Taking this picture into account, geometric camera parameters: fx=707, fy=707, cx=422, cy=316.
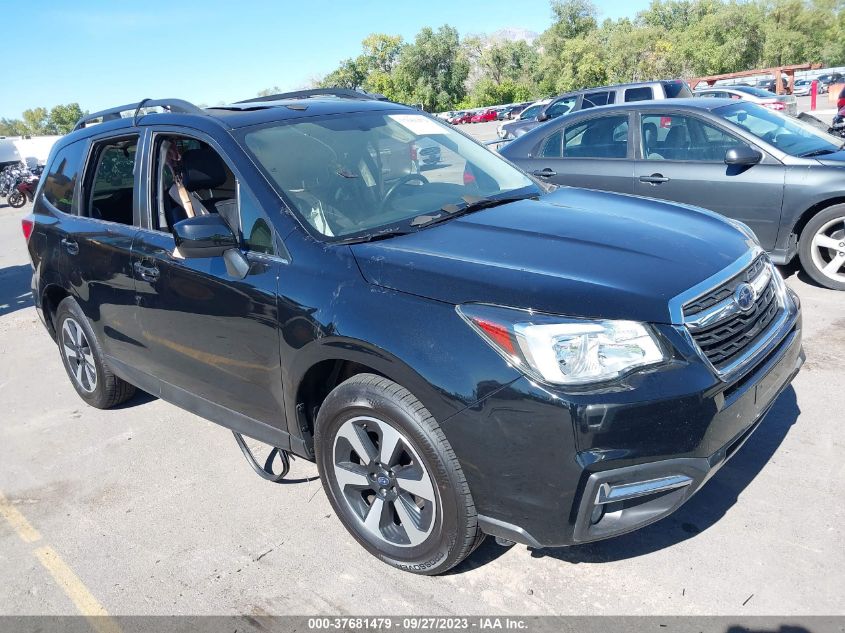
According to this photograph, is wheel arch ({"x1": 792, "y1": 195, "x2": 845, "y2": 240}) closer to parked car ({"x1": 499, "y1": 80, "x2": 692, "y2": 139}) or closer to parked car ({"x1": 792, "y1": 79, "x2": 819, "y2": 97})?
parked car ({"x1": 499, "y1": 80, "x2": 692, "y2": 139})

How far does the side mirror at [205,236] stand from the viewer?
3.17m

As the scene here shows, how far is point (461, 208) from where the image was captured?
3.44 m

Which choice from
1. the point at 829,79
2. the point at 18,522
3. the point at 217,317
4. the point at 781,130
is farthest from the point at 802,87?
the point at 18,522

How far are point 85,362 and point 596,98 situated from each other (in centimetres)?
1560

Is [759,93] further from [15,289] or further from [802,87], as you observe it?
[802,87]

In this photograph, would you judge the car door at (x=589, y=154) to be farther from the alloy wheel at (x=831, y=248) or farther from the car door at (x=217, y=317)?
the car door at (x=217, y=317)

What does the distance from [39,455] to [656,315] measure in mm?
4028

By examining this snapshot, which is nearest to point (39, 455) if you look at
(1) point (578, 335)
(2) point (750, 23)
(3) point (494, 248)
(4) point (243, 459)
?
(4) point (243, 459)

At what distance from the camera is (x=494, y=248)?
113 inches

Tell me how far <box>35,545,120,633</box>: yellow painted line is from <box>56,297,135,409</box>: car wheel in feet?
4.85

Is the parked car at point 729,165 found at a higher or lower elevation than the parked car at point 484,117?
higher

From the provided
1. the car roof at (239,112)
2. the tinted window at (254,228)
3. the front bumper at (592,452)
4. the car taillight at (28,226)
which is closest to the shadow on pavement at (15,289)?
the car taillight at (28,226)

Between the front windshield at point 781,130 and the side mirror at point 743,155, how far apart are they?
0.95ft

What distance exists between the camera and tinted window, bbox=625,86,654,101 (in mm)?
15578
